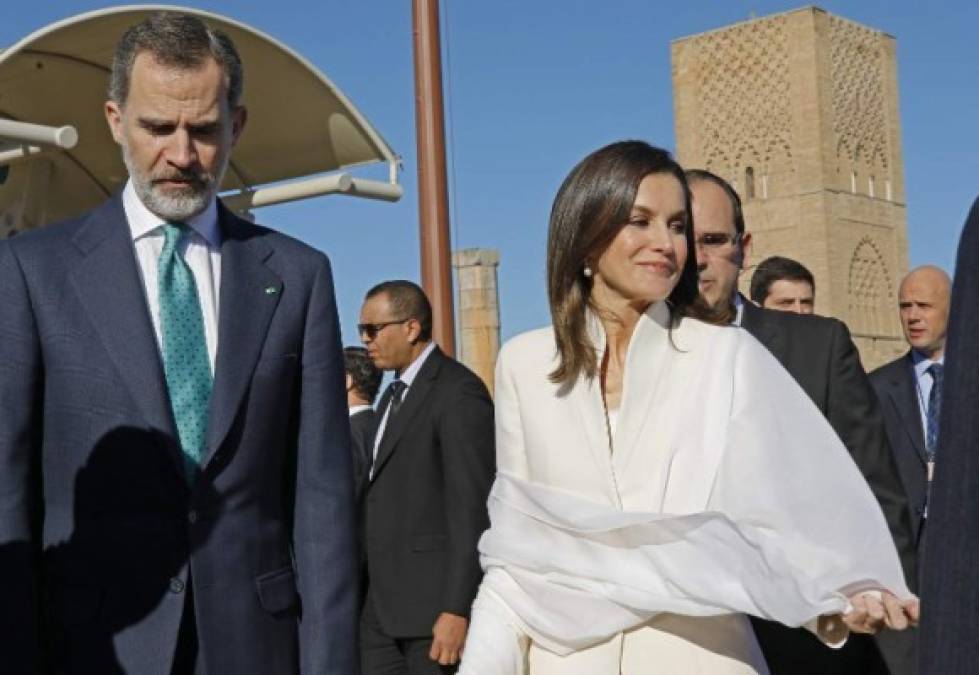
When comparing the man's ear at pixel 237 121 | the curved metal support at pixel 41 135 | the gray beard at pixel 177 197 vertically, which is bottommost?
the gray beard at pixel 177 197

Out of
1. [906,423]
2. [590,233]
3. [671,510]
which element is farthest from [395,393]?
[671,510]

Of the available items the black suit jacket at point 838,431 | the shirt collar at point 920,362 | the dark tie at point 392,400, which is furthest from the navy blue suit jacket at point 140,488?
the shirt collar at point 920,362

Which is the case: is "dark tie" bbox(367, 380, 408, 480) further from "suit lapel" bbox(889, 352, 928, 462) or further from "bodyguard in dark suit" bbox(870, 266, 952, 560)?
"suit lapel" bbox(889, 352, 928, 462)

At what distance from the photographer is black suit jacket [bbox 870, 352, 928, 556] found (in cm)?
758

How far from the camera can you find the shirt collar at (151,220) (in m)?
3.35

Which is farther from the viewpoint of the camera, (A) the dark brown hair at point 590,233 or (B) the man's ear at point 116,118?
(A) the dark brown hair at point 590,233

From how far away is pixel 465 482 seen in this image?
6707 mm

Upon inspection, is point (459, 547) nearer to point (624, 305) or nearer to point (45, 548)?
point (624, 305)

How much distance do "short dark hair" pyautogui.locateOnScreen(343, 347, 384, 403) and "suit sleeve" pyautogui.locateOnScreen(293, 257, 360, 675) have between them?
235 inches

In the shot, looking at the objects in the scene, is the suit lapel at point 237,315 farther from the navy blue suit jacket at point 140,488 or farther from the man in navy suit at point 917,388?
the man in navy suit at point 917,388

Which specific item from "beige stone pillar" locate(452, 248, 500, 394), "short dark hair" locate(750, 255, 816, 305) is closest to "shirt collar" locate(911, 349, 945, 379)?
"short dark hair" locate(750, 255, 816, 305)

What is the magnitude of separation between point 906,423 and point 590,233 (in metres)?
4.30

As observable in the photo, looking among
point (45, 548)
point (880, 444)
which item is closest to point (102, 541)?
point (45, 548)

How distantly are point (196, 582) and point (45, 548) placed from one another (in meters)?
0.28
